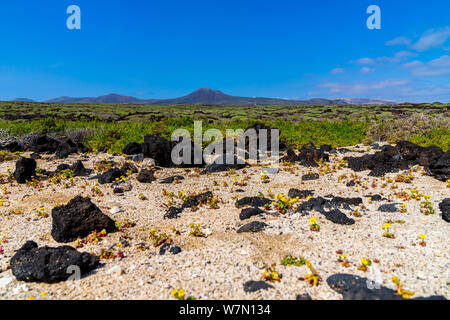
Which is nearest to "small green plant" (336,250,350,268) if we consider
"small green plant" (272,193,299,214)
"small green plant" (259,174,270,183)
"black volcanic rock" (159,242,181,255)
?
"small green plant" (272,193,299,214)

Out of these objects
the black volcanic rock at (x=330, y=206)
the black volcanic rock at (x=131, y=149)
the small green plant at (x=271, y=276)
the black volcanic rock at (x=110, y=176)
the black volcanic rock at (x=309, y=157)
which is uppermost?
the black volcanic rock at (x=131, y=149)

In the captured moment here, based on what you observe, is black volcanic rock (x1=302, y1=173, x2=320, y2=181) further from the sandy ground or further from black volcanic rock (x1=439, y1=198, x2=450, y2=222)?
black volcanic rock (x1=439, y1=198, x2=450, y2=222)

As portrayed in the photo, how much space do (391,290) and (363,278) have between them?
1.39ft

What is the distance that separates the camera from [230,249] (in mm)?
5711

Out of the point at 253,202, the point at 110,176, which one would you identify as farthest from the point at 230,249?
the point at 110,176

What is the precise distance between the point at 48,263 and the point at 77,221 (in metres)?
1.84

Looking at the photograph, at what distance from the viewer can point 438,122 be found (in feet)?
67.9

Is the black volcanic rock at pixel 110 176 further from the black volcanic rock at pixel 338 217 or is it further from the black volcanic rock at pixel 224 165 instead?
the black volcanic rock at pixel 338 217

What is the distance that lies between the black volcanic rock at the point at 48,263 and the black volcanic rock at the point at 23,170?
7147 millimetres

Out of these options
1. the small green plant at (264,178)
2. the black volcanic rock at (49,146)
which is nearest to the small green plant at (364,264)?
the small green plant at (264,178)

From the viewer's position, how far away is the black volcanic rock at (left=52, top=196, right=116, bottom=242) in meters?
6.37

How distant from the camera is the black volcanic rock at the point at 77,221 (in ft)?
20.9

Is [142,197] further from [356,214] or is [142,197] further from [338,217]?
[356,214]
